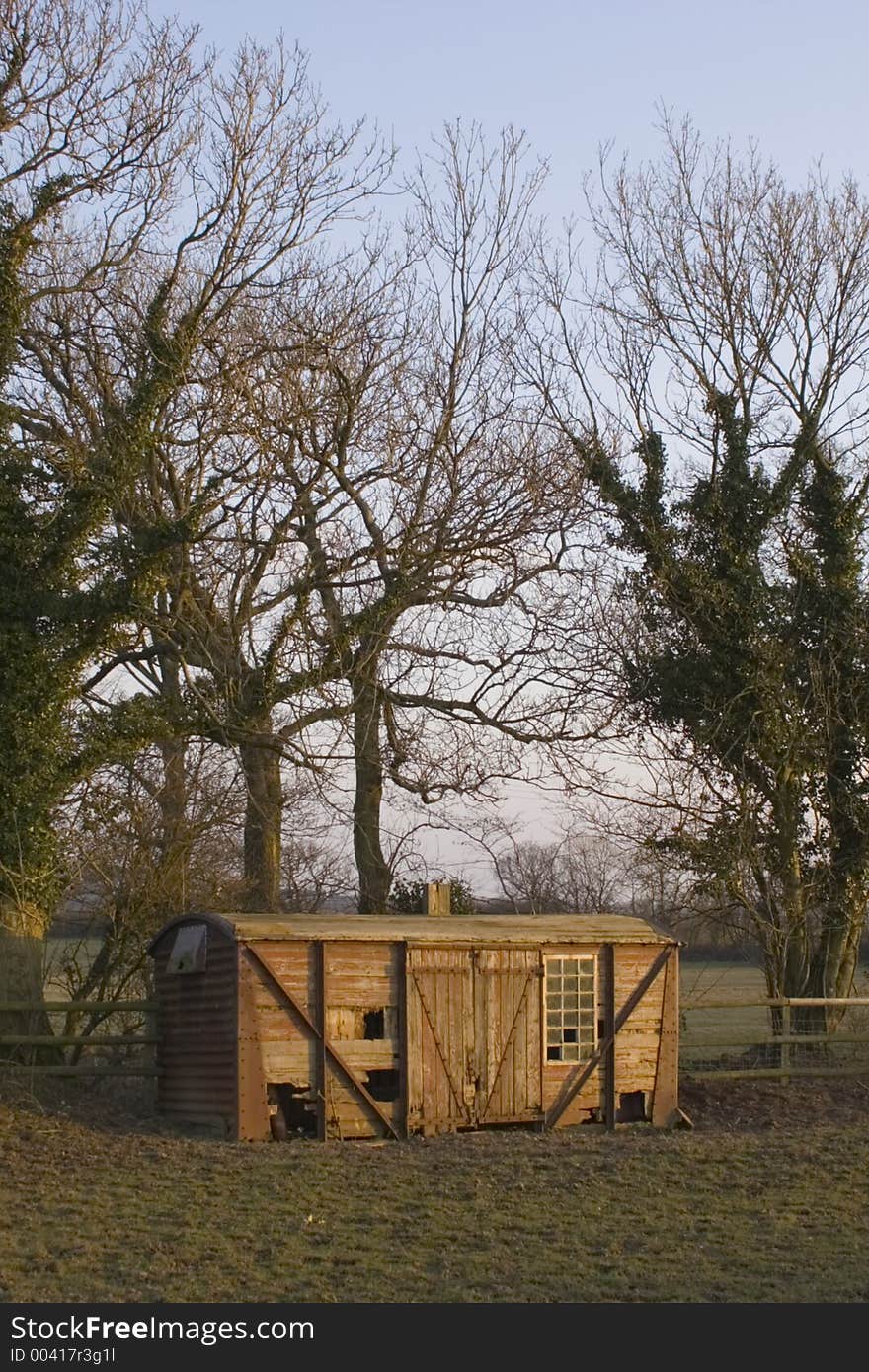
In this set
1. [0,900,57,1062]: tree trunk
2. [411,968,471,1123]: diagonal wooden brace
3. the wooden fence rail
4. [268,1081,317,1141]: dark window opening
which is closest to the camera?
[268,1081,317,1141]: dark window opening

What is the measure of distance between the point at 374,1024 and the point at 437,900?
2717mm

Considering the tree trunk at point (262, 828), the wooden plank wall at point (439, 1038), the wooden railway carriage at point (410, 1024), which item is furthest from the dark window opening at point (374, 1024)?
the tree trunk at point (262, 828)

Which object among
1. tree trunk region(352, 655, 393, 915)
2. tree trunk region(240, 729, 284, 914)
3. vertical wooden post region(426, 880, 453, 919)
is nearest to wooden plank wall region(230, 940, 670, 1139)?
vertical wooden post region(426, 880, 453, 919)

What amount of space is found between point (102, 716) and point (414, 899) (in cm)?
648

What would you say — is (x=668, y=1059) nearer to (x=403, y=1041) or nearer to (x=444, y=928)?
(x=444, y=928)

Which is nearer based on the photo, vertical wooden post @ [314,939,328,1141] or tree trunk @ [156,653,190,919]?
vertical wooden post @ [314,939,328,1141]

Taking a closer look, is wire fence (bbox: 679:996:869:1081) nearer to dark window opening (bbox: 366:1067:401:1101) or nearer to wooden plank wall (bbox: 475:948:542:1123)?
wooden plank wall (bbox: 475:948:542:1123)

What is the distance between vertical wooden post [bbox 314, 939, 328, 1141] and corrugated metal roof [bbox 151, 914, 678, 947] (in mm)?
215

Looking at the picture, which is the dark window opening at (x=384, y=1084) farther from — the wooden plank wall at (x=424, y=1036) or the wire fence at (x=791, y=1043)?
the wire fence at (x=791, y=1043)

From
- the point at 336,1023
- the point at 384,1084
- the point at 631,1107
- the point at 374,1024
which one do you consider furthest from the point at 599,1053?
the point at 336,1023

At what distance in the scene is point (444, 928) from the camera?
690 inches

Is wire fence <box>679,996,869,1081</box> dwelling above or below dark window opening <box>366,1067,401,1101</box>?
below

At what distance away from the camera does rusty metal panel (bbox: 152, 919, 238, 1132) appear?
52.5ft
